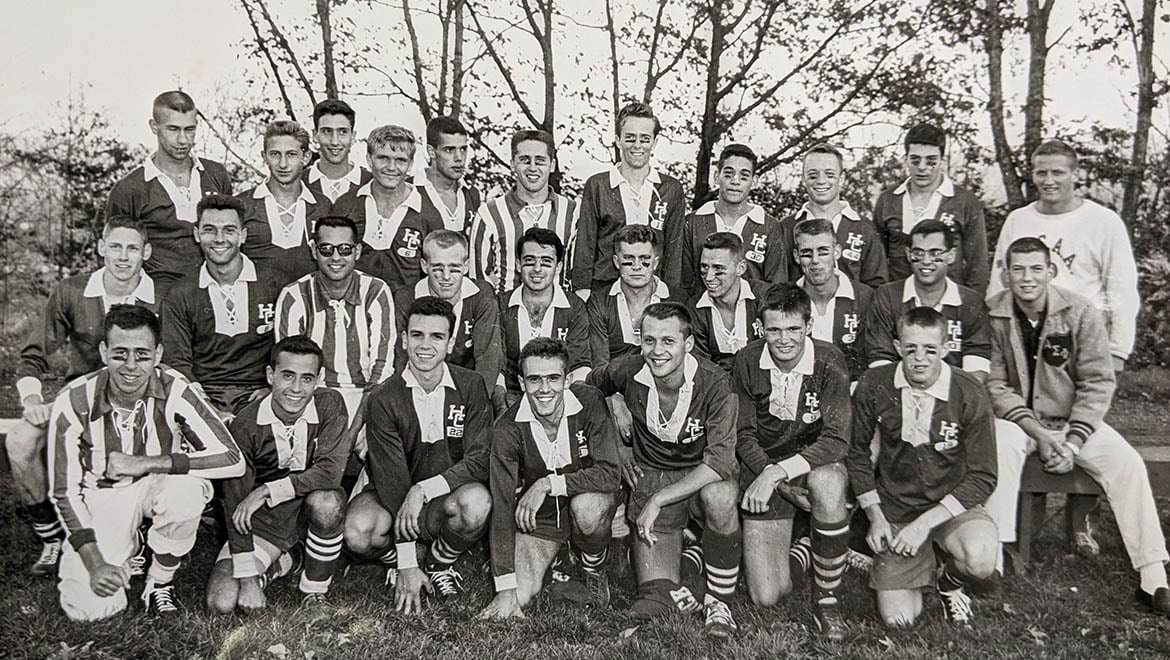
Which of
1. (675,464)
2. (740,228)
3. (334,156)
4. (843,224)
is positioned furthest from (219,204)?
(843,224)

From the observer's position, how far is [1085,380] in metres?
4.62

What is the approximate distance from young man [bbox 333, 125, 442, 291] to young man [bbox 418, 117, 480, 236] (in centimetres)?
18

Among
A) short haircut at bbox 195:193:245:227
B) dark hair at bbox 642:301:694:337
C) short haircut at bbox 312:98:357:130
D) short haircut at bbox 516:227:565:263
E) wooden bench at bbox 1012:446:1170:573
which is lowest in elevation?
wooden bench at bbox 1012:446:1170:573

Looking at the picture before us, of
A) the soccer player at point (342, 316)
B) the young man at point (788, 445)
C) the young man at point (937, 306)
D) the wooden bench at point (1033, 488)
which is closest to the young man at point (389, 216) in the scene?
the soccer player at point (342, 316)

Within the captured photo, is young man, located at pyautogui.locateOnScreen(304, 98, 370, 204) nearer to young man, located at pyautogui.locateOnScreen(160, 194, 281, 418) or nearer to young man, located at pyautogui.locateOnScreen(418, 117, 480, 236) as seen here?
young man, located at pyautogui.locateOnScreen(418, 117, 480, 236)

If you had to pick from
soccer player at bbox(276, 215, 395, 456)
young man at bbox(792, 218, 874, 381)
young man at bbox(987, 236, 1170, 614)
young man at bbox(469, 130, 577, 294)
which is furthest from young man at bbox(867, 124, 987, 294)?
soccer player at bbox(276, 215, 395, 456)

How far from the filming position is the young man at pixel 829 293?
483 cm

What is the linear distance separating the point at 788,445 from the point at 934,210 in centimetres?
191

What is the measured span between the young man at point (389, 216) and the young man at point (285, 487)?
4.02 feet

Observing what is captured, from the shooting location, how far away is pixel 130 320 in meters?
4.09

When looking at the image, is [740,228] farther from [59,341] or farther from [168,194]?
[59,341]

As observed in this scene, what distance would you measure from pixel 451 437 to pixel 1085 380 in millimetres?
3151

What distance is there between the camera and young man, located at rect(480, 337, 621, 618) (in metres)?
4.19

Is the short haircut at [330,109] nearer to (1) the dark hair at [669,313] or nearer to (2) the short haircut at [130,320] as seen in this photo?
(2) the short haircut at [130,320]
